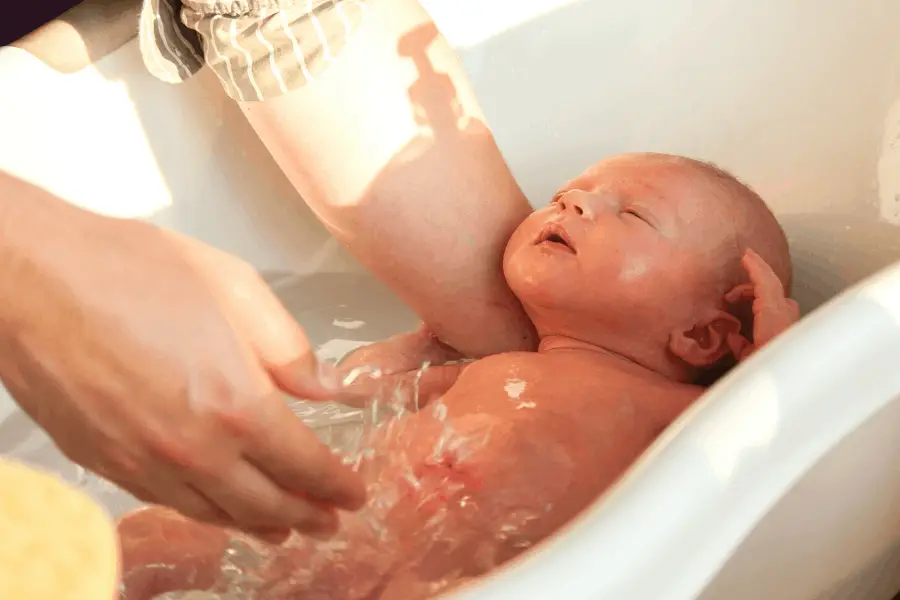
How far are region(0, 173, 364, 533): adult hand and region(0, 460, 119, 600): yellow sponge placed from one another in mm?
90

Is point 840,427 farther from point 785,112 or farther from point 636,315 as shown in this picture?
point 785,112

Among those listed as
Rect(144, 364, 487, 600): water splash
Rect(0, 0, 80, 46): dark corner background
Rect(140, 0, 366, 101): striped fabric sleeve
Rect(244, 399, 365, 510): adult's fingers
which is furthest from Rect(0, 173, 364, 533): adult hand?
Rect(0, 0, 80, 46): dark corner background

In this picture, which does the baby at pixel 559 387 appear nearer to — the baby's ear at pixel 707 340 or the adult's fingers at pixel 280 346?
the baby's ear at pixel 707 340

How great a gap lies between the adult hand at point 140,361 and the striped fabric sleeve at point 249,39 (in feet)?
1.25

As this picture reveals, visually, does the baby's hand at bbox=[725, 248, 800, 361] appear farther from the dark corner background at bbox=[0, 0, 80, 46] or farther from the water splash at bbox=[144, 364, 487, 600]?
the dark corner background at bbox=[0, 0, 80, 46]

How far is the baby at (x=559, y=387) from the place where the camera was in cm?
71

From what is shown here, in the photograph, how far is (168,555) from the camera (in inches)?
27.9

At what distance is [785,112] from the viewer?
44.6 inches

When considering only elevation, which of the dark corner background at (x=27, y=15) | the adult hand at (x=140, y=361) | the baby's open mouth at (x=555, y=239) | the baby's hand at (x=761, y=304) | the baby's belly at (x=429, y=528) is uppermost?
the dark corner background at (x=27, y=15)

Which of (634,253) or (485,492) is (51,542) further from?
(634,253)

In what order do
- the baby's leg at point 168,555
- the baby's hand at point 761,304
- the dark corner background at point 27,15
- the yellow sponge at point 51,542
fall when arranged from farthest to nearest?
the dark corner background at point 27,15 < the baby's hand at point 761,304 < the baby's leg at point 168,555 < the yellow sponge at point 51,542

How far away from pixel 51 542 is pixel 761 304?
A: 1.98 ft

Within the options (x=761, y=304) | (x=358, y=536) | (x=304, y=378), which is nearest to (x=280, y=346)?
(x=304, y=378)

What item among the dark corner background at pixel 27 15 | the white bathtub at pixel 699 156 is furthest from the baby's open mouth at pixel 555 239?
the dark corner background at pixel 27 15
